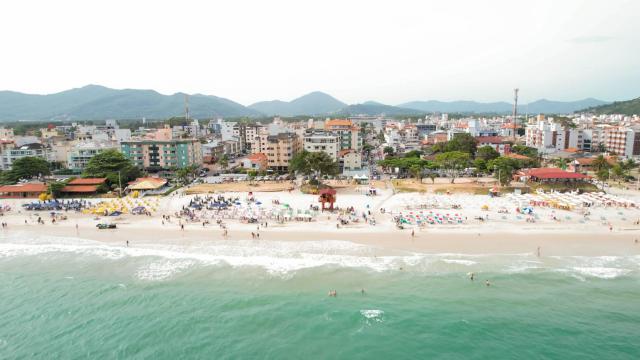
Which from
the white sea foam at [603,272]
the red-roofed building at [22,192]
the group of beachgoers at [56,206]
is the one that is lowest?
the white sea foam at [603,272]

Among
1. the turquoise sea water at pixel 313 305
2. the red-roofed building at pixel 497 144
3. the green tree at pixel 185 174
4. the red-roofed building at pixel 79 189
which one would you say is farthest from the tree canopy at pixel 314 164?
the red-roofed building at pixel 497 144

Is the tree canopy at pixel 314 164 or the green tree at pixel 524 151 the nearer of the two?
the tree canopy at pixel 314 164

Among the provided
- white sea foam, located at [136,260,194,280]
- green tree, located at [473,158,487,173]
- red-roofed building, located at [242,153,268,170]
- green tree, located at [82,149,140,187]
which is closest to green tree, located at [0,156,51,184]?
green tree, located at [82,149,140,187]

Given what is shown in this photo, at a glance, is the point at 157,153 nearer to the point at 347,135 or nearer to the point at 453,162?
the point at 347,135

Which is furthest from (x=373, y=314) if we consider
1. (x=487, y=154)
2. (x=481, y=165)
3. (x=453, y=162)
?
(x=487, y=154)

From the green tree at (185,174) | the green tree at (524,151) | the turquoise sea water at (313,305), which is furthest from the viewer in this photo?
the green tree at (524,151)

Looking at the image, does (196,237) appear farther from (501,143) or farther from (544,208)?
(501,143)

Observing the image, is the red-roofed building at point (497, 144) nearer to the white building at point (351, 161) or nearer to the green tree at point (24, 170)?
the white building at point (351, 161)

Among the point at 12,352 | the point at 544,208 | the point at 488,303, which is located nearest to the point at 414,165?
the point at 544,208
